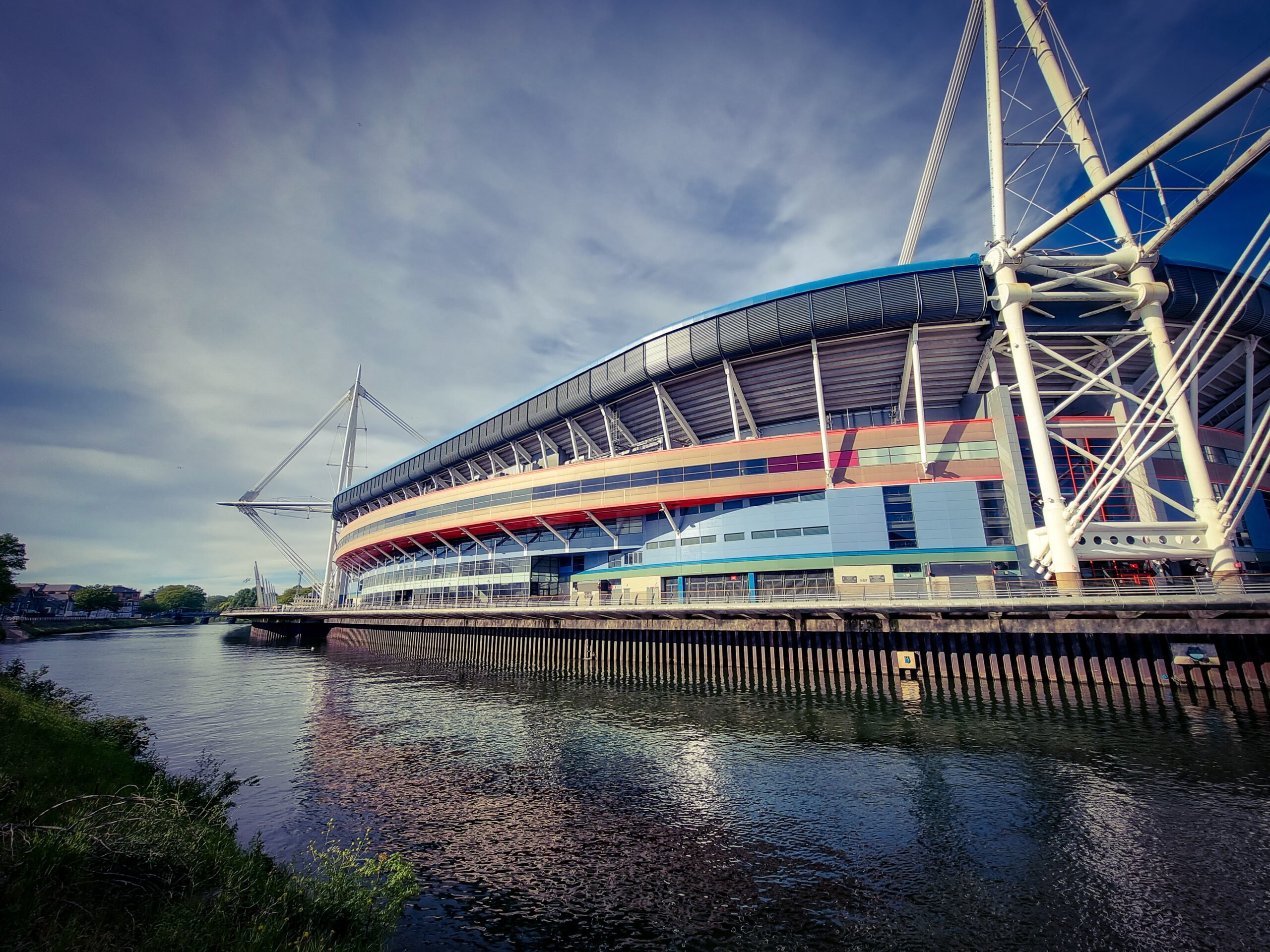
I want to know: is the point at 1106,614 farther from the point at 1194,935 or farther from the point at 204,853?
the point at 204,853

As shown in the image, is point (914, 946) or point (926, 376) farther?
point (926, 376)

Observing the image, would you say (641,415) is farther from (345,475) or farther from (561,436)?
(345,475)

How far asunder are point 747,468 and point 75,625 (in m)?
135

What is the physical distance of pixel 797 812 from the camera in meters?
12.4

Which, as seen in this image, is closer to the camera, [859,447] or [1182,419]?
[1182,419]

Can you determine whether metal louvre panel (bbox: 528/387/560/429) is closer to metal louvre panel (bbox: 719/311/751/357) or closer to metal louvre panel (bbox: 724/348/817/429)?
metal louvre panel (bbox: 724/348/817/429)

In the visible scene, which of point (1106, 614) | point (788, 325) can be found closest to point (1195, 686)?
point (1106, 614)

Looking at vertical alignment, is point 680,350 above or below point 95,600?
above

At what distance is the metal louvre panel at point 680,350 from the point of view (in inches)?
1647

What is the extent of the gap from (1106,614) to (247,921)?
30807 millimetres

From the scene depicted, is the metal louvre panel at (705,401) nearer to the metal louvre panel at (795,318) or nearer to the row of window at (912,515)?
the metal louvre panel at (795,318)

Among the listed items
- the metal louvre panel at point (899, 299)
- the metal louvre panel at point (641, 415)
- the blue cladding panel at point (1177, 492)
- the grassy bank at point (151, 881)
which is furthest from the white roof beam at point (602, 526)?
the blue cladding panel at point (1177, 492)

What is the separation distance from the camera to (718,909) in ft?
28.9

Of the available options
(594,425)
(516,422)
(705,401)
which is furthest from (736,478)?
(516,422)
